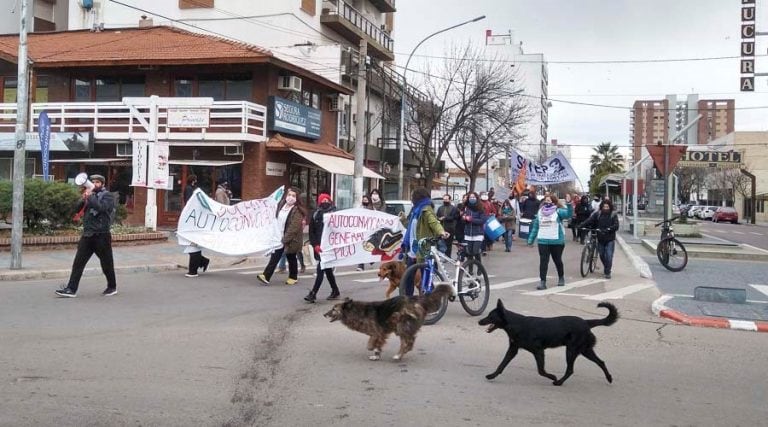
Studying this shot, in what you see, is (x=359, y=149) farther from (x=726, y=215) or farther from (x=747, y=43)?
(x=726, y=215)

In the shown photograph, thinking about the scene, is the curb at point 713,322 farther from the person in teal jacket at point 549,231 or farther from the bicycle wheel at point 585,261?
the bicycle wheel at point 585,261

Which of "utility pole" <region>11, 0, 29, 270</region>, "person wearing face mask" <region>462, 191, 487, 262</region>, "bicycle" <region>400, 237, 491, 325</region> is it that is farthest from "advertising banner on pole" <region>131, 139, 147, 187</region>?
"bicycle" <region>400, 237, 491, 325</region>

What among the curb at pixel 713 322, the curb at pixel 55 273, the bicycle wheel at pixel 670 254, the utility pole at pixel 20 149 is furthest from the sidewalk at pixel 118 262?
the curb at pixel 713 322

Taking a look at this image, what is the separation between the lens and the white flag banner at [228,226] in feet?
43.0

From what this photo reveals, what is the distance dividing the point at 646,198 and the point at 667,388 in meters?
54.9

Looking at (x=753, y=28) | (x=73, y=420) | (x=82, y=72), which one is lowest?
(x=73, y=420)

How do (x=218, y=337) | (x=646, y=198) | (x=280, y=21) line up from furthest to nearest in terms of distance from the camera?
(x=646, y=198)
(x=280, y=21)
(x=218, y=337)

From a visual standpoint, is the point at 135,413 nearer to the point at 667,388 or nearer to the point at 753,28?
the point at 667,388

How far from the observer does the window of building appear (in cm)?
3506

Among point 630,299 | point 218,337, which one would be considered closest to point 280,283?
point 218,337

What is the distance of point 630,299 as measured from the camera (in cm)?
1115

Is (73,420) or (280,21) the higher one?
(280,21)

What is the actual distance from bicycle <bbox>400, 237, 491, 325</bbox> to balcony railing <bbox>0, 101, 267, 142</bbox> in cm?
1632

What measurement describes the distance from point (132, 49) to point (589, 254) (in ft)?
67.7
